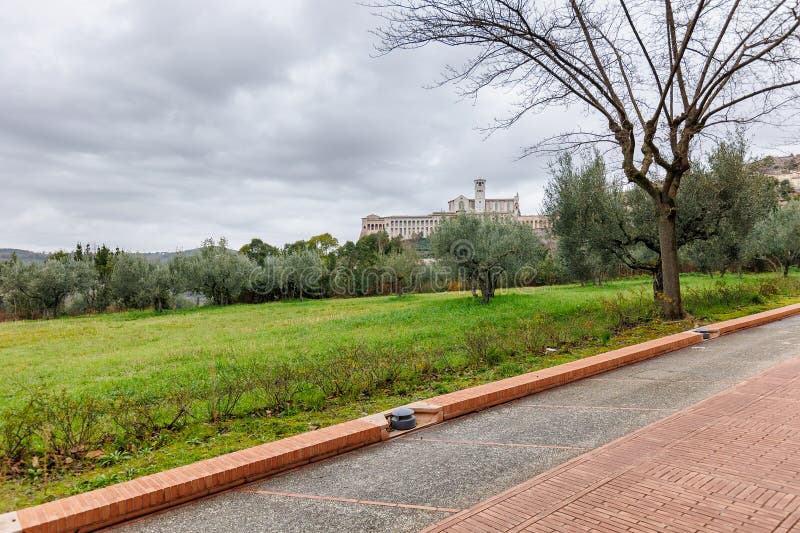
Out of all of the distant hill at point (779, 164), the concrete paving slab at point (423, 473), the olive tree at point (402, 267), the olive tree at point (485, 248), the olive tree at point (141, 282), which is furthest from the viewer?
the olive tree at point (402, 267)

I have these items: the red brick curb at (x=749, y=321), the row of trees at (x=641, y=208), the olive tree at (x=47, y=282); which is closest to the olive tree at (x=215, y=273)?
the olive tree at (x=47, y=282)

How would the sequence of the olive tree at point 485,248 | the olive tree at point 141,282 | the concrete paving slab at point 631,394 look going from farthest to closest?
the olive tree at point 141,282
the olive tree at point 485,248
the concrete paving slab at point 631,394

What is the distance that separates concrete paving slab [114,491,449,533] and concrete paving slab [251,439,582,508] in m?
0.17

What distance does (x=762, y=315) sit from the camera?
39.8 ft

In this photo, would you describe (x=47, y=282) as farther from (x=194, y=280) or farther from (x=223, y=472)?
(x=223, y=472)

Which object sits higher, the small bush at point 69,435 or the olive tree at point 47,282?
the olive tree at point 47,282

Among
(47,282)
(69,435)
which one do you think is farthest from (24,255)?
(69,435)

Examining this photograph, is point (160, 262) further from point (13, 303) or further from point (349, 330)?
point (349, 330)

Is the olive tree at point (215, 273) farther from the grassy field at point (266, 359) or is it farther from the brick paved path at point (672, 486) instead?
the brick paved path at point (672, 486)

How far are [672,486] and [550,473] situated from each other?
2.59 feet

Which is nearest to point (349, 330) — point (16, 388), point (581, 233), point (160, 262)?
point (581, 233)

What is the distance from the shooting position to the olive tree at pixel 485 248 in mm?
23656

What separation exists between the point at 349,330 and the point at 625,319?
7737 mm

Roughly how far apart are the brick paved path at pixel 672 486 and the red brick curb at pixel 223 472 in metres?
1.53
